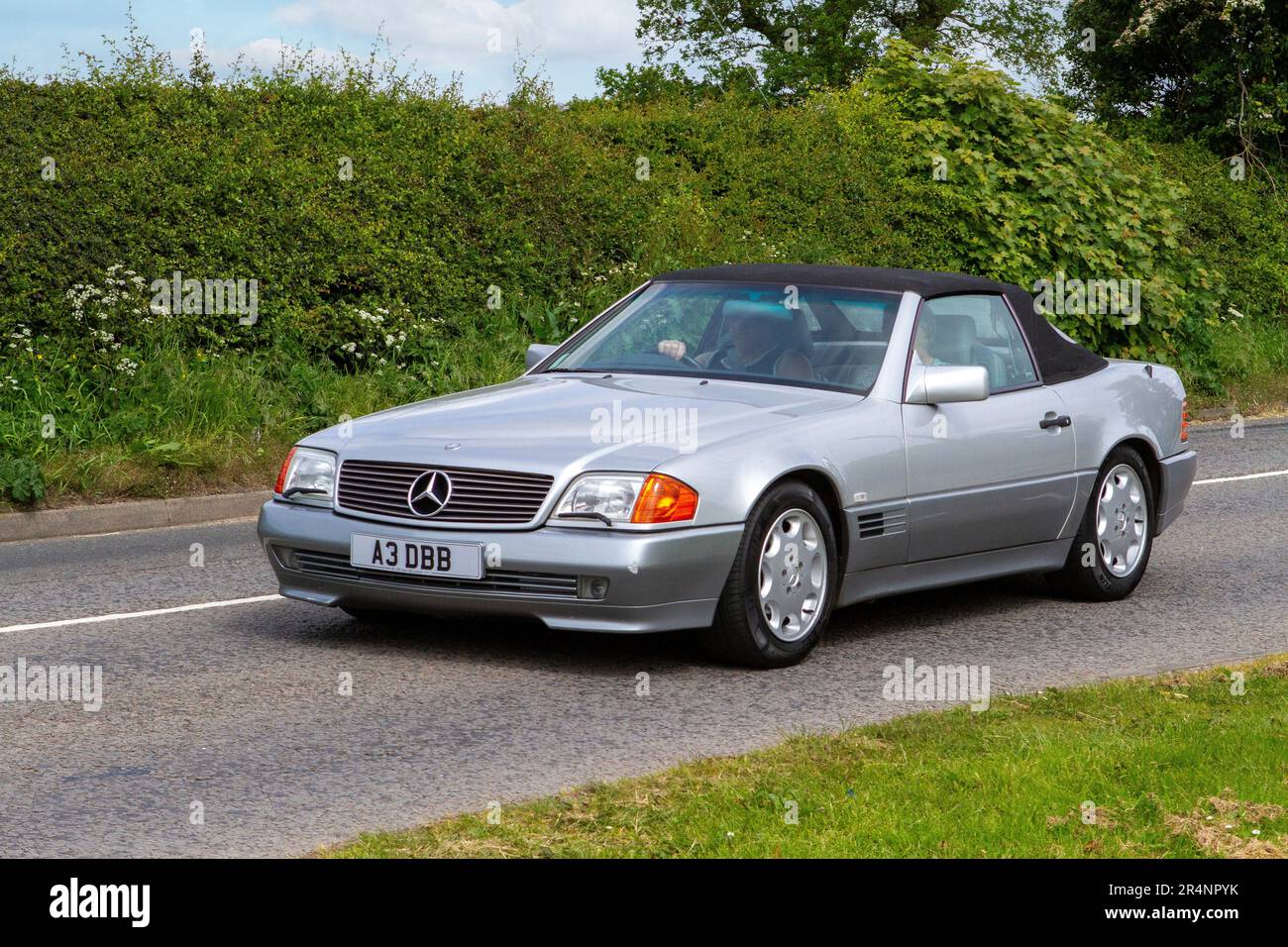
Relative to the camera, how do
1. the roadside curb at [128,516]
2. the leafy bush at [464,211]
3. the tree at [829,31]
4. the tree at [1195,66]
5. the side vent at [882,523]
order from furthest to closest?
1. the tree at [829,31]
2. the tree at [1195,66]
3. the leafy bush at [464,211]
4. the roadside curb at [128,516]
5. the side vent at [882,523]

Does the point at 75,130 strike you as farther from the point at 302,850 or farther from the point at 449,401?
the point at 302,850

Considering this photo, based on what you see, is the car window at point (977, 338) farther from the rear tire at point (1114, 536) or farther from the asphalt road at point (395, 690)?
the asphalt road at point (395, 690)

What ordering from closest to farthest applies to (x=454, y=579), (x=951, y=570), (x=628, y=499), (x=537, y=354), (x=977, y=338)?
(x=628, y=499), (x=454, y=579), (x=951, y=570), (x=977, y=338), (x=537, y=354)

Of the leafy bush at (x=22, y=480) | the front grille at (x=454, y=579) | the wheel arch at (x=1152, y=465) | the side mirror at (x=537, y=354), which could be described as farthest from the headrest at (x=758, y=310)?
the leafy bush at (x=22, y=480)

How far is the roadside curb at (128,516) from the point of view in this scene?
11992 mm

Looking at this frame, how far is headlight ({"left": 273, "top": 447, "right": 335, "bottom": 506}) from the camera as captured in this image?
7.48 meters

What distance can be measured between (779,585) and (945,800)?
2.23 m

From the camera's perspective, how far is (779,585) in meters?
7.28

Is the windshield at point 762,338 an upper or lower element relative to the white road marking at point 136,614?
upper

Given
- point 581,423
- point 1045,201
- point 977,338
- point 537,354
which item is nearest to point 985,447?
point 977,338

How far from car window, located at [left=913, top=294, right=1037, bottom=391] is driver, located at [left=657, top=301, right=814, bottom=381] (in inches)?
23.0

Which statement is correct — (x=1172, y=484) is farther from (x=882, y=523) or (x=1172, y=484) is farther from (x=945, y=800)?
(x=945, y=800)

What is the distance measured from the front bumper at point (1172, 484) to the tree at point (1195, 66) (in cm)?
1904

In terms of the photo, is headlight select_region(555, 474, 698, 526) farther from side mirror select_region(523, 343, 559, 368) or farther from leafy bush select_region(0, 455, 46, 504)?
leafy bush select_region(0, 455, 46, 504)
